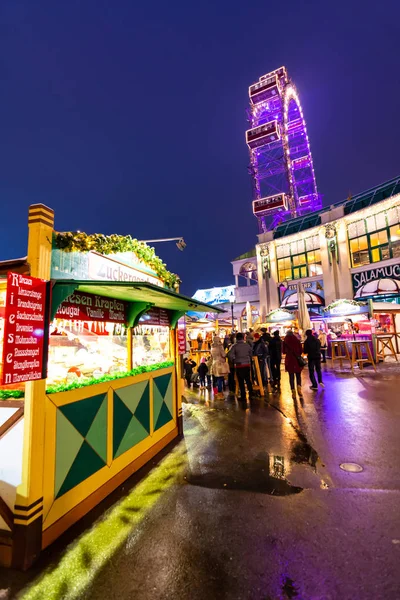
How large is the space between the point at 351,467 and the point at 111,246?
489cm

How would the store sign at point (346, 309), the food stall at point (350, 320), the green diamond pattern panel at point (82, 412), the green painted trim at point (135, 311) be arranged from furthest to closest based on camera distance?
the store sign at point (346, 309) < the food stall at point (350, 320) < the green painted trim at point (135, 311) < the green diamond pattern panel at point (82, 412)

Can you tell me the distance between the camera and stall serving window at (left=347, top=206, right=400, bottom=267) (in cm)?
1859

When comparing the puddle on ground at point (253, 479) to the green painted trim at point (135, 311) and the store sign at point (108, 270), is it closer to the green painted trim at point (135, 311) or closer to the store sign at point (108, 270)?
the green painted trim at point (135, 311)

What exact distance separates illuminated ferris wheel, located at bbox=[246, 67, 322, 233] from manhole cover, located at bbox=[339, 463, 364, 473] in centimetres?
2759

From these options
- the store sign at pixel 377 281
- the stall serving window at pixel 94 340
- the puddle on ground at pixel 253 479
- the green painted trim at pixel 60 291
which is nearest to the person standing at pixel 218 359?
the stall serving window at pixel 94 340

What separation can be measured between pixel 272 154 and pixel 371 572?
37857 millimetres

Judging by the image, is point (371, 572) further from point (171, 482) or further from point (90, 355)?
point (90, 355)

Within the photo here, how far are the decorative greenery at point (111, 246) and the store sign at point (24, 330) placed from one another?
76 centimetres

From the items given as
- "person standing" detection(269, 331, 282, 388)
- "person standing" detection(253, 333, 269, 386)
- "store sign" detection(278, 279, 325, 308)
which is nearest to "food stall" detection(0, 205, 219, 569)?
"person standing" detection(253, 333, 269, 386)

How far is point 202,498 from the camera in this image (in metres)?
3.57

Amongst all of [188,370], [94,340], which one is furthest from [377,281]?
[94,340]

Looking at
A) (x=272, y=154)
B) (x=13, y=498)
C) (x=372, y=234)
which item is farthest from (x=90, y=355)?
(x=272, y=154)

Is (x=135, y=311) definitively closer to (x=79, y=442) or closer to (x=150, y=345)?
(x=150, y=345)

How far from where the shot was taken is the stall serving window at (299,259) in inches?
937
